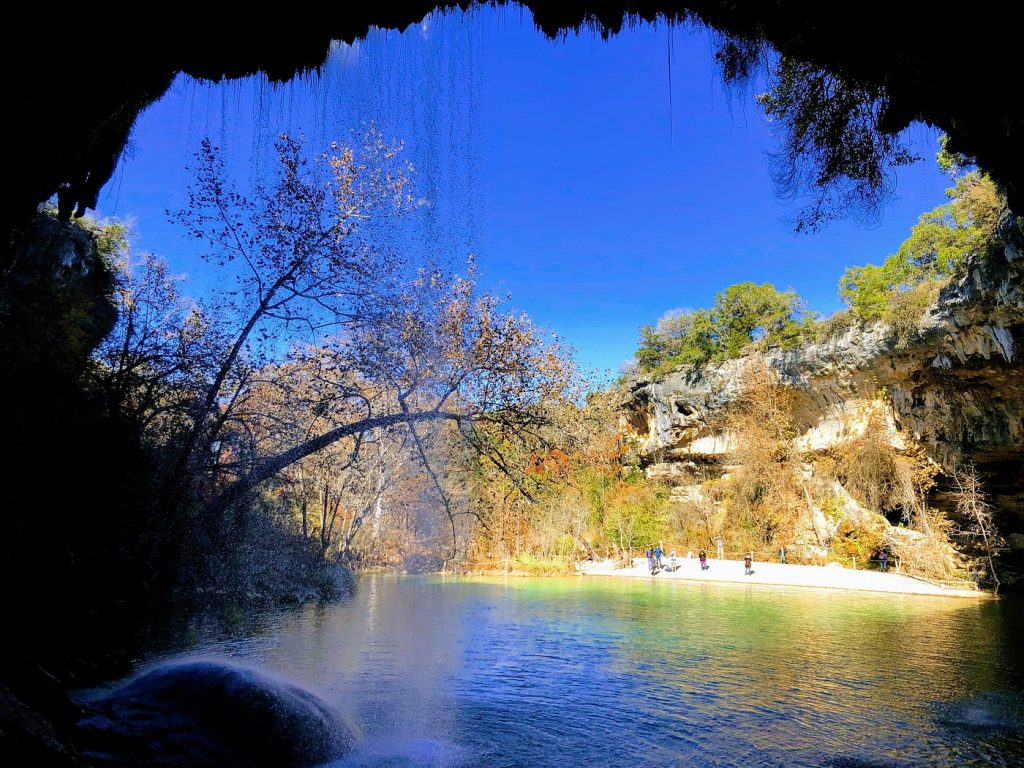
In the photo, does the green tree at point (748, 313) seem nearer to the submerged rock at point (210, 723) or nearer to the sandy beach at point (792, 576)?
the sandy beach at point (792, 576)

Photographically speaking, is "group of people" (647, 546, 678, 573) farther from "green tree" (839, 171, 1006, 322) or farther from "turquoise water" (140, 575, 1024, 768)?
"green tree" (839, 171, 1006, 322)

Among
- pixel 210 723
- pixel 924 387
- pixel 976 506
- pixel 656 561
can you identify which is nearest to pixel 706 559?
pixel 656 561

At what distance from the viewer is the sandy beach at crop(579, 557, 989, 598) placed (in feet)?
58.4

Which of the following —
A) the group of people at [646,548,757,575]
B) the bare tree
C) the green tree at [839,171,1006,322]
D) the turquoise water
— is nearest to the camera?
the turquoise water

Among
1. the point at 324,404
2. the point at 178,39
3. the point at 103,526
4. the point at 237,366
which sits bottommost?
the point at 103,526

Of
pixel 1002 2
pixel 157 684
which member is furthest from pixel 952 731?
pixel 157 684

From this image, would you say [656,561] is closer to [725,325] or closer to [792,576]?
[792,576]

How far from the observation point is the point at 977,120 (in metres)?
4.93

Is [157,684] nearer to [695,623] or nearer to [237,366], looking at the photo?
[237,366]

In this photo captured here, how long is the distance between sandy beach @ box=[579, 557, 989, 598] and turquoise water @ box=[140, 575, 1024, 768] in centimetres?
447

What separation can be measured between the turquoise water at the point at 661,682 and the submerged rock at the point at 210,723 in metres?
0.41

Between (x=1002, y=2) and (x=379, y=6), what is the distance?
17.7 feet

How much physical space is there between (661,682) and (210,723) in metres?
5.36

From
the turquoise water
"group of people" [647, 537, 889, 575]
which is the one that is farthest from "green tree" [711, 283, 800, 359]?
the turquoise water
